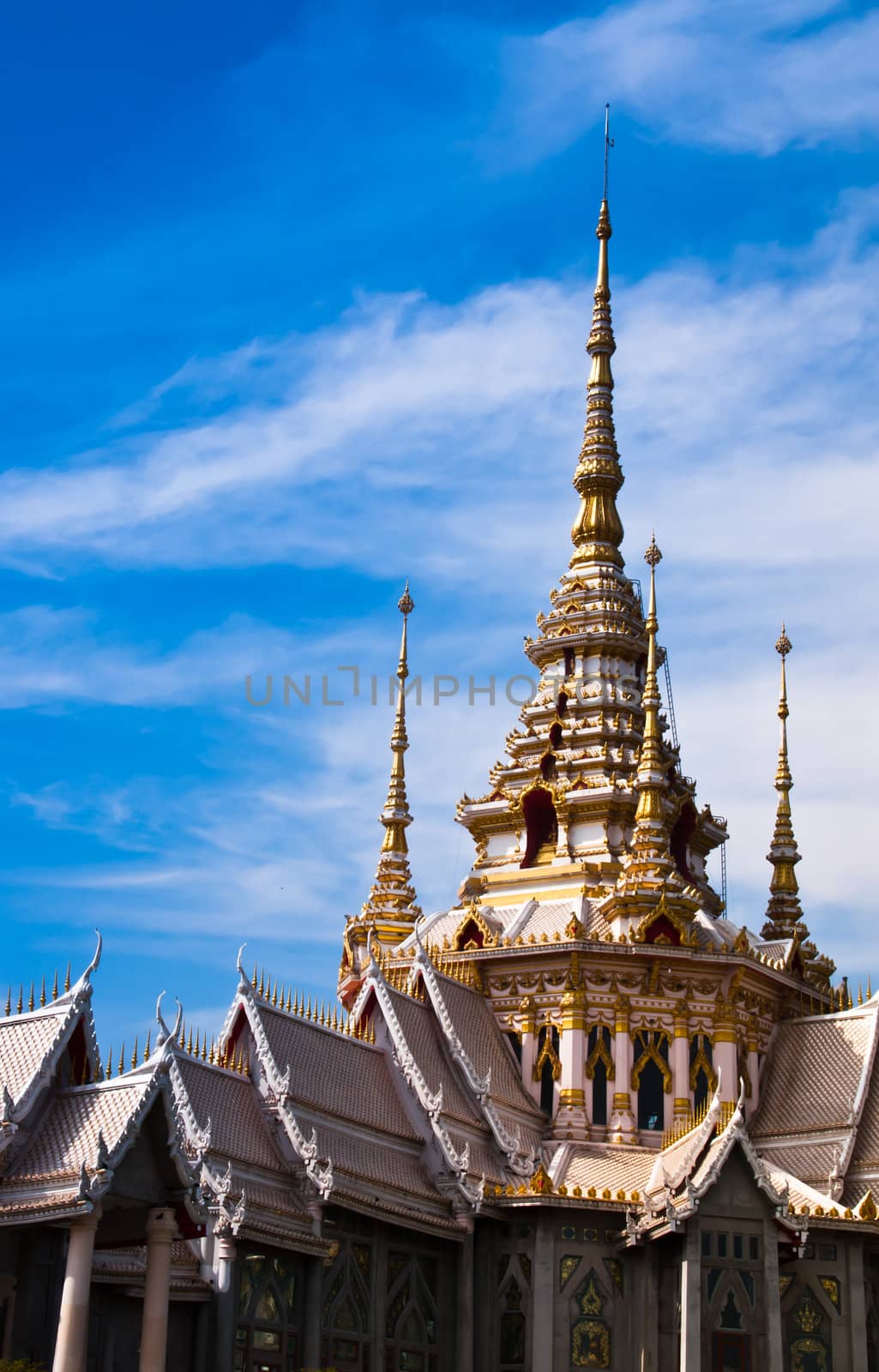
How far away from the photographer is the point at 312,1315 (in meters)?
39.6

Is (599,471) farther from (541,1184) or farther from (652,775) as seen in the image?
(541,1184)

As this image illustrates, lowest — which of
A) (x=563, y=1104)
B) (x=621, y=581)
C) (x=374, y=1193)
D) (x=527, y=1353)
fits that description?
(x=527, y=1353)

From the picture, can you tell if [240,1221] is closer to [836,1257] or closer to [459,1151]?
[459,1151]

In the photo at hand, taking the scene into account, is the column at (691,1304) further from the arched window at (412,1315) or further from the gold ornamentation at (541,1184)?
the arched window at (412,1315)

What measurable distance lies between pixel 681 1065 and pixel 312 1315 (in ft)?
46.0

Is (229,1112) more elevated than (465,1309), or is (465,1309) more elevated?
(229,1112)

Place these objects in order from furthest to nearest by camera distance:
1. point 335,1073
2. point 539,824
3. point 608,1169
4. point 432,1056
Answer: point 539,824
point 432,1056
point 608,1169
point 335,1073

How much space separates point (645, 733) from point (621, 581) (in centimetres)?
769

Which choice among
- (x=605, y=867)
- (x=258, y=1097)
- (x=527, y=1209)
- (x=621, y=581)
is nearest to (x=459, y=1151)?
(x=527, y=1209)

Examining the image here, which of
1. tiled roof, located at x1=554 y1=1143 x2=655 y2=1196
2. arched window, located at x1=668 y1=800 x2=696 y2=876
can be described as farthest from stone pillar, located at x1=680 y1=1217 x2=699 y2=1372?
arched window, located at x1=668 y1=800 x2=696 y2=876

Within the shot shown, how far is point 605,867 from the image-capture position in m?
55.9

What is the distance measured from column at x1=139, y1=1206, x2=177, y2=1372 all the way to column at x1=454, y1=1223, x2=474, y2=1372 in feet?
42.9

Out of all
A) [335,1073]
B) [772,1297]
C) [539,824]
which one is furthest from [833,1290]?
[539,824]

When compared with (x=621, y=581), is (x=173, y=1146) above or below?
below
